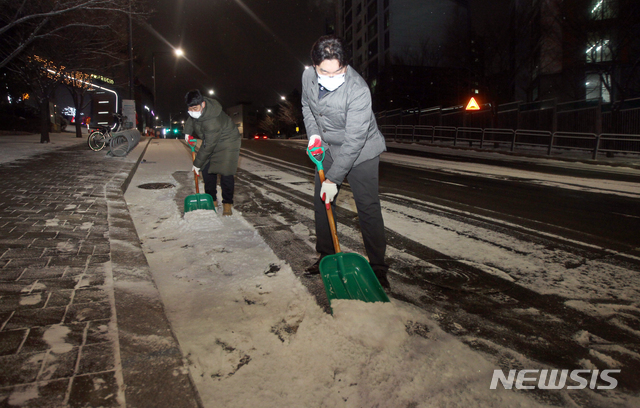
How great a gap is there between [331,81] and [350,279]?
1.36 m

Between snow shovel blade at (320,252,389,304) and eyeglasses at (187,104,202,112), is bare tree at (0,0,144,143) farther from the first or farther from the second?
snow shovel blade at (320,252,389,304)

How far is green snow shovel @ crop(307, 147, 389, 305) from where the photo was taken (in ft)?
8.75

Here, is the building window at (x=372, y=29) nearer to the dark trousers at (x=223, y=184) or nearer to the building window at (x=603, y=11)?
the building window at (x=603, y=11)

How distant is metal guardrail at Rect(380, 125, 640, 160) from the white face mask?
48.6ft

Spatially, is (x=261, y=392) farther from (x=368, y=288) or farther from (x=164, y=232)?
(x=164, y=232)

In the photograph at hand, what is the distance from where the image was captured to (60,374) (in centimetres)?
183

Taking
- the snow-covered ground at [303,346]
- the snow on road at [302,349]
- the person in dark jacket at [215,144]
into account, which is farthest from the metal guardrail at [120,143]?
the snow on road at [302,349]

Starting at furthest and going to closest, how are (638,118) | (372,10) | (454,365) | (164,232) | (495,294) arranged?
(372,10) < (638,118) < (164,232) < (495,294) < (454,365)

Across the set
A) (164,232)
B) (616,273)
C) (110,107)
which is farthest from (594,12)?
(110,107)

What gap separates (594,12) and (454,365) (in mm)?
23038

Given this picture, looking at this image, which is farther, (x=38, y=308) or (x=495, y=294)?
(x=495, y=294)

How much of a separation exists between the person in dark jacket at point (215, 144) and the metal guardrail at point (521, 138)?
1397cm

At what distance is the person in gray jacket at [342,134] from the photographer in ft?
9.29

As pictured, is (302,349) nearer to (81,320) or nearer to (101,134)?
(81,320)
